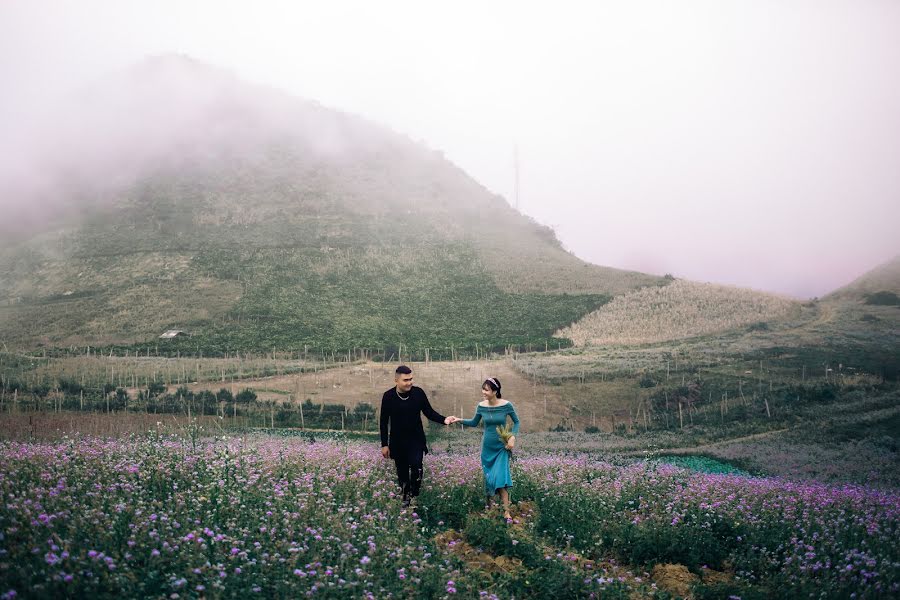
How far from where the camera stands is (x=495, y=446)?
23.7 feet

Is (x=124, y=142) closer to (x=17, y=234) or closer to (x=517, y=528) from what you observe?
(x=17, y=234)

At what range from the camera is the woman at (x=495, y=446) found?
717 centimetres

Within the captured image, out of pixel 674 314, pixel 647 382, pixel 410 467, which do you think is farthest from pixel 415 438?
pixel 674 314

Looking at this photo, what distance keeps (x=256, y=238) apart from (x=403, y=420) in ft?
199

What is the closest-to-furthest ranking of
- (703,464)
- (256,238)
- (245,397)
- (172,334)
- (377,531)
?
1. (377,531)
2. (703,464)
3. (245,397)
4. (172,334)
5. (256,238)

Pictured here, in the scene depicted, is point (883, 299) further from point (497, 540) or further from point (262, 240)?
point (262, 240)

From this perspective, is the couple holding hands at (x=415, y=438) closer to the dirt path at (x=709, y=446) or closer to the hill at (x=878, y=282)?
the dirt path at (x=709, y=446)

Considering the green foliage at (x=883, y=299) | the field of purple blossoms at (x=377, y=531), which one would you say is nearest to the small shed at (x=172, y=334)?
A: the field of purple blossoms at (x=377, y=531)

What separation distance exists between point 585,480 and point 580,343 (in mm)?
30298

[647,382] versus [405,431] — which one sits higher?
[405,431]

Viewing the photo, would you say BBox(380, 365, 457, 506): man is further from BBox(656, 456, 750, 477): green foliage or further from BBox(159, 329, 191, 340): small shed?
BBox(159, 329, 191, 340): small shed

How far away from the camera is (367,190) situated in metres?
80.1

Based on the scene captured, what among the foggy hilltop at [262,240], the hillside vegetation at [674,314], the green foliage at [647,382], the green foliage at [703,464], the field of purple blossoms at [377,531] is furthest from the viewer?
the foggy hilltop at [262,240]

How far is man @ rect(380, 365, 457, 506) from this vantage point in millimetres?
7141
